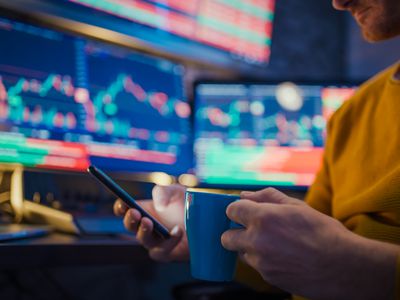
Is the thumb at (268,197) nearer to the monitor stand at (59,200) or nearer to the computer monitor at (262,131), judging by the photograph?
the monitor stand at (59,200)

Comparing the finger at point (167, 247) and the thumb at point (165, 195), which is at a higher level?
the thumb at point (165, 195)

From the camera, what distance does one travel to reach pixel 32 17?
1.04 metres

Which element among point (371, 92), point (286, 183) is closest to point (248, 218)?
point (371, 92)

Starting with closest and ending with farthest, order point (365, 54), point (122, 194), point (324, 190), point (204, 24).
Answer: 1. point (122, 194)
2. point (324, 190)
3. point (204, 24)
4. point (365, 54)

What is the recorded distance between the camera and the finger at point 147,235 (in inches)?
24.7

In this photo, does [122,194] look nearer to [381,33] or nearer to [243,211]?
[243,211]

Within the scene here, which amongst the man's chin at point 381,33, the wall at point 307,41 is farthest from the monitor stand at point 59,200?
the wall at point 307,41

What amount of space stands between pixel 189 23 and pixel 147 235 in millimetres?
869

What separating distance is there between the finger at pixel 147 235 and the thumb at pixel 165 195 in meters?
0.05

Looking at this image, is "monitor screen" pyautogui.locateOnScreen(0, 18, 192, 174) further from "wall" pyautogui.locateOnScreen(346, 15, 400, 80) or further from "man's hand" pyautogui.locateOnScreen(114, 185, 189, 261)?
"wall" pyautogui.locateOnScreen(346, 15, 400, 80)

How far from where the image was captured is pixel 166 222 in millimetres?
713

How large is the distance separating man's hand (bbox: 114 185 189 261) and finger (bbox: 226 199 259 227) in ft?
0.76

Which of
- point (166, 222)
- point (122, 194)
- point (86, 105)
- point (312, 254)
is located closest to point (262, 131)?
point (86, 105)

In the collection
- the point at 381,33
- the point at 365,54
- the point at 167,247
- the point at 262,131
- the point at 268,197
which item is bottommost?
the point at 167,247
